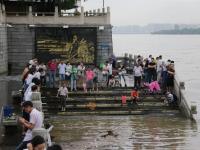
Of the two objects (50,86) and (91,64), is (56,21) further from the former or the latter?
(50,86)

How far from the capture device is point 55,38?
45969mm

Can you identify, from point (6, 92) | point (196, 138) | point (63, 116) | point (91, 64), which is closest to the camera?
point (196, 138)

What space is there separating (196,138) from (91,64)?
77.9 ft

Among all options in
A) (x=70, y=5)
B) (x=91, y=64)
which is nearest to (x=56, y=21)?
(x=91, y=64)

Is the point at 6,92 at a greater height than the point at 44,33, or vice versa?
the point at 44,33

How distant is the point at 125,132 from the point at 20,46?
24.6 m

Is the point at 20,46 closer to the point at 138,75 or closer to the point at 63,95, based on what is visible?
the point at 138,75

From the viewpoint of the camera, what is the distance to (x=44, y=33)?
46.2 m

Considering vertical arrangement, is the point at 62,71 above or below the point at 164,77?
above

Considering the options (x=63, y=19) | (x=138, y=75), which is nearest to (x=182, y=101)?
(x=138, y=75)

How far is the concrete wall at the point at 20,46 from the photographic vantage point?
46.1 meters

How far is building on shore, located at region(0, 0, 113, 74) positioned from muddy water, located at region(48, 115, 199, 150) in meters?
18.8

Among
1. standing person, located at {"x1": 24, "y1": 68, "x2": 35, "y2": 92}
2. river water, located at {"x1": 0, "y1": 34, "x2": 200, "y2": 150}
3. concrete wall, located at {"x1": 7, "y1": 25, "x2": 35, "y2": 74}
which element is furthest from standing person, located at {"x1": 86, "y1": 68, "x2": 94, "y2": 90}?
concrete wall, located at {"x1": 7, "y1": 25, "x2": 35, "y2": 74}

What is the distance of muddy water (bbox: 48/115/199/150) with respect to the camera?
→ 67.9ft
